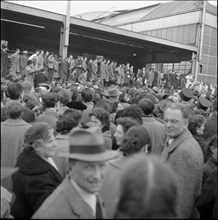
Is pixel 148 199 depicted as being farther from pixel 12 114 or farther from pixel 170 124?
pixel 12 114

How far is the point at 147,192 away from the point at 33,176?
1.57 metres

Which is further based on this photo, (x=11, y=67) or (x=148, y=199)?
(x=11, y=67)

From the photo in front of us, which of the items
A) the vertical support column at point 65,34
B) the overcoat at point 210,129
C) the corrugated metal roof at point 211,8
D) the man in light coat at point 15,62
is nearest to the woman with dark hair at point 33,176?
the overcoat at point 210,129

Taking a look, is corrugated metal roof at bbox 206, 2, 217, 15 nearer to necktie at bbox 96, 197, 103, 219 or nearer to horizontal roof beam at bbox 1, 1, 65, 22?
horizontal roof beam at bbox 1, 1, 65, 22

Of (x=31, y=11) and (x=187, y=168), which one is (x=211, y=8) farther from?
(x=187, y=168)

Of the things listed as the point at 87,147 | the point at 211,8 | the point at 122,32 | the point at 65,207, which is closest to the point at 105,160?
the point at 87,147

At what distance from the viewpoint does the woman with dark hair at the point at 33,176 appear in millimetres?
2609

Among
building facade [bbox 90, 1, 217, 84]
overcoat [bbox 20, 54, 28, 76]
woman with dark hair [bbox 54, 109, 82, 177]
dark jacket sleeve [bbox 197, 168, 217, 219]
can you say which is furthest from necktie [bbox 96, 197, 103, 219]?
building facade [bbox 90, 1, 217, 84]

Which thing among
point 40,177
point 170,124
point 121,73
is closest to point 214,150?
point 170,124

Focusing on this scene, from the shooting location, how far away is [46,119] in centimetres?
461

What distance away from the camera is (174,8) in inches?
1499

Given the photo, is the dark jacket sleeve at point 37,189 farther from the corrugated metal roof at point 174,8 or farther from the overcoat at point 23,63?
the corrugated metal roof at point 174,8

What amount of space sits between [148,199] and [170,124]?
6.62 ft

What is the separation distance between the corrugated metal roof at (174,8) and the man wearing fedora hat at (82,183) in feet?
108
